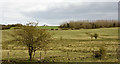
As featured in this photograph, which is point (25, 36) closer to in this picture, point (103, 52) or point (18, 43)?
point (18, 43)

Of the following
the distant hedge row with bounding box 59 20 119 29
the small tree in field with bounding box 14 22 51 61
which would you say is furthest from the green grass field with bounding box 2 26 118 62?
the distant hedge row with bounding box 59 20 119 29

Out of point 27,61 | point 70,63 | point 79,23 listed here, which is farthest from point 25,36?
point 79,23

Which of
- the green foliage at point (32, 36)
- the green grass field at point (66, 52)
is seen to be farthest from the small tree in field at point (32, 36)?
the green grass field at point (66, 52)

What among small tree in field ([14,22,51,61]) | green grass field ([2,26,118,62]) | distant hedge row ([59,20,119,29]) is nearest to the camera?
small tree in field ([14,22,51,61])

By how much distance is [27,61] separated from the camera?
23375 millimetres

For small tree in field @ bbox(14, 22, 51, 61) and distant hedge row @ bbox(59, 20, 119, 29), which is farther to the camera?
distant hedge row @ bbox(59, 20, 119, 29)

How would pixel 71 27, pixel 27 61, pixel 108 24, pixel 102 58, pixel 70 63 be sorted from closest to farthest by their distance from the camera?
pixel 70 63 < pixel 27 61 < pixel 102 58 < pixel 71 27 < pixel 108 24

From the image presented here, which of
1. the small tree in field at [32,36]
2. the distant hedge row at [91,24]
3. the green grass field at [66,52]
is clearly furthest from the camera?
the distant hedge row at [91,24]

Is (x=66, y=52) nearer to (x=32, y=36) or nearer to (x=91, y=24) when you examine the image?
(x=32, y=36)

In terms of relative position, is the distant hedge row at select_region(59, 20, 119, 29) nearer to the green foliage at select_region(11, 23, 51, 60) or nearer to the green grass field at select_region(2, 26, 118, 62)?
the green grass field at select_region(2, 26, 118, 62)

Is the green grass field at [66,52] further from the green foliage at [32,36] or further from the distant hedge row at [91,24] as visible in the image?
the distant hedge row at [91,24]

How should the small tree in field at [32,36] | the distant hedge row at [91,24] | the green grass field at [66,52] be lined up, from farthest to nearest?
the distant hedge row at [91,24], the green grass field at [66,52], the small tree in field at [32,36]

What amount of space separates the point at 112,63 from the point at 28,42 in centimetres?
1036

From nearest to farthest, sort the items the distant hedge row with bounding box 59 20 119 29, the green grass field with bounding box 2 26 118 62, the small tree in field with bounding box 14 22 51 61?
the small tree in field with bounding box 14 22 51 61 → the green grass field with bounding box 2 26 118 62 → the distant hedge row with bounding box 59 20 119 29
